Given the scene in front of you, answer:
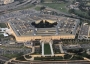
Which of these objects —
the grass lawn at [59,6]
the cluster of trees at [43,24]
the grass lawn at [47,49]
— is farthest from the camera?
the grass lawn at [59,6]

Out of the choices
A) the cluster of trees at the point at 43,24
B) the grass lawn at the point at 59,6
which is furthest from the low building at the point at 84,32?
the grass lawn at the point at 59,6

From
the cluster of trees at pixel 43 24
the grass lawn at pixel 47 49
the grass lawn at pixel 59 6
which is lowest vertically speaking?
the grass lawn at pixel 47 49

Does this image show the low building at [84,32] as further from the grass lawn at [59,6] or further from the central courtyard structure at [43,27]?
the grass lawn at [59,6]

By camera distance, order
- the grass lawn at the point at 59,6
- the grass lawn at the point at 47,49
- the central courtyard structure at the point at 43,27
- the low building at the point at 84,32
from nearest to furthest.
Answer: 1. the grass lawn at the point at 47,49
2. the central courtyard structure at the point at 43,27
3. the low building at the point at 84,32
4. the grass lawn at the point at 59,6

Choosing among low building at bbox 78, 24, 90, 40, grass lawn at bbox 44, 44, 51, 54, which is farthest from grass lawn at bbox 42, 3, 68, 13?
grass lawn at bbox 44, 44, 51, 54

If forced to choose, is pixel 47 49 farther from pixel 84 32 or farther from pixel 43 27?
pixel 84 32

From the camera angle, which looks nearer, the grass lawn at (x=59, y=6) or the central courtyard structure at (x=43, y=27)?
the central courtyard structure at (x=43, y=27)

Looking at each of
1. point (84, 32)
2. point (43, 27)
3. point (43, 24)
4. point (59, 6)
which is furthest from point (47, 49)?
point (59, 6)

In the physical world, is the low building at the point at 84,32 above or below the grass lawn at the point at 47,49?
above
